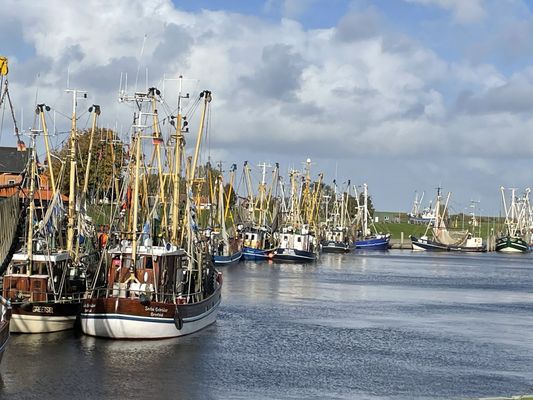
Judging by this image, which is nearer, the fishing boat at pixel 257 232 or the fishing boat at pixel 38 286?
the fishing boat at pixel 38 286

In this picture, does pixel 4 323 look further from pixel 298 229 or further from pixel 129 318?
pixel 298 229

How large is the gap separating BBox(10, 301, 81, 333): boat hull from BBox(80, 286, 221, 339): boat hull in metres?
2.25

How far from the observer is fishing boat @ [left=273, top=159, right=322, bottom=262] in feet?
521

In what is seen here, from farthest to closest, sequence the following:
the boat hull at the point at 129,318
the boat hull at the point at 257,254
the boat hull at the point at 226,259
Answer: the boat hull at the point at 257,254 < the boat hull at the point at 226,259 < the boat hull at the point at 129,318

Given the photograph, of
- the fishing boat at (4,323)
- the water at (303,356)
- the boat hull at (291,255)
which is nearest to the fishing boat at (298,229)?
the boat hull at (291,255)

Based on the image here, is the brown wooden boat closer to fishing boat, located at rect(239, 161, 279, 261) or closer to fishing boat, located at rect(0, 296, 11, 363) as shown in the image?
fishing boat, located at rect(0, 296, 11, 363)

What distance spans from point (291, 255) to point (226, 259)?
1887 centimetres

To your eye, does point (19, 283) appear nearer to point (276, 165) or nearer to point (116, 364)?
point (116, 364)

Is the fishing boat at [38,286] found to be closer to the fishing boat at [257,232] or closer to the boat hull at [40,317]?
the boat hull at [40,317]

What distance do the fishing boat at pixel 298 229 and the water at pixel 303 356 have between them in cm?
6201

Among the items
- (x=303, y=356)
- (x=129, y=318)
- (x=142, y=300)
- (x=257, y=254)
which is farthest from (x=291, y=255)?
(x=142, y=300)

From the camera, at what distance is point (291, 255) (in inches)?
6230

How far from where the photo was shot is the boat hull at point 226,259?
138 metres

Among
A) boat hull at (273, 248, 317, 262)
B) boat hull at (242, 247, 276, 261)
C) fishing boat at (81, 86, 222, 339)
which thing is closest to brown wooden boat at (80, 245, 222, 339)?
fishing boat at (81, 86, 222, 339)
